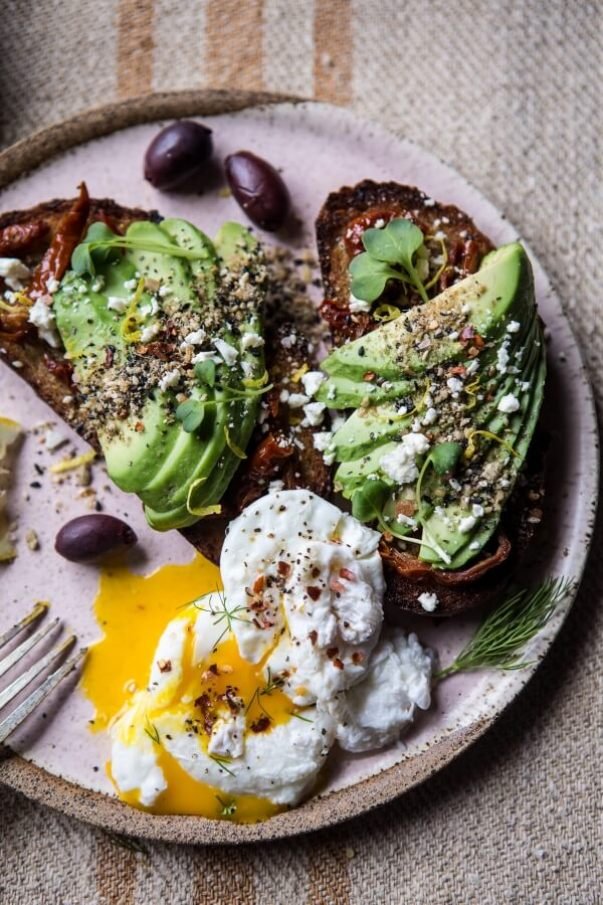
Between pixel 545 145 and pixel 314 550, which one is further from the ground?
pixel 545 145

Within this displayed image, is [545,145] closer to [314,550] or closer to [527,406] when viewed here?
[527,406]

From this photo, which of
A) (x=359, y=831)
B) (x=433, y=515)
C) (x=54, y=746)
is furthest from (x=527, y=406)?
(x=54, y=746)

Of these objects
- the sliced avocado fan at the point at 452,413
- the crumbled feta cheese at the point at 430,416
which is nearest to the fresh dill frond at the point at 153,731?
the sliced avocado fan at the point at 452,413

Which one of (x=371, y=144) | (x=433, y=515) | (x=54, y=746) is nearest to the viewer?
(x=433, y=515)

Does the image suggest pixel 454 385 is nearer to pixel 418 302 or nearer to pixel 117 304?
pixel 418 302

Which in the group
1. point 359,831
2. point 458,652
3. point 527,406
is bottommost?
point 359,831

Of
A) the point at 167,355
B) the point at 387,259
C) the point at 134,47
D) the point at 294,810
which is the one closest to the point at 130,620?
the point at 294,810

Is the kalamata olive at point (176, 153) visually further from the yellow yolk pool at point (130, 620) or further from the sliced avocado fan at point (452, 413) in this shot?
the yellow yolk pool at point (130, 620)
